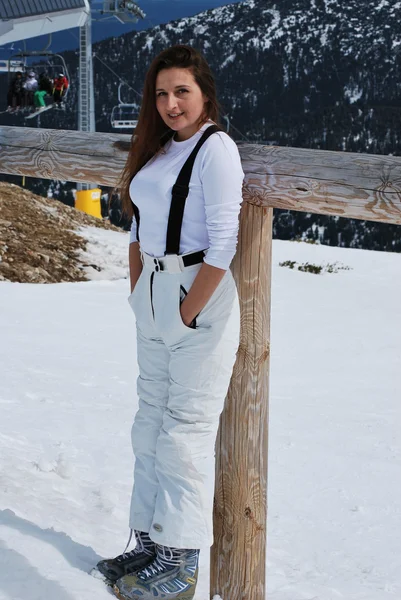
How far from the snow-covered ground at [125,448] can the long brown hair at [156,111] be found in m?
1.36

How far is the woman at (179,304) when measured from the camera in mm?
2422

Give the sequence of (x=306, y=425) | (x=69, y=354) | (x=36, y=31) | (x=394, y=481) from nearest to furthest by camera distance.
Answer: (x=394, y=481) → (x=306, y=425) → (x=69, y=354) → (x=36, y=31)

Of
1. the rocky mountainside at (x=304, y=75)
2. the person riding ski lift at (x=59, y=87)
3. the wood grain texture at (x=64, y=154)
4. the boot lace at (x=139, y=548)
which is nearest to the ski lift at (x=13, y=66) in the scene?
the person riding ski lift at (x=59, y=87)

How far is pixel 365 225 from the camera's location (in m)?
110

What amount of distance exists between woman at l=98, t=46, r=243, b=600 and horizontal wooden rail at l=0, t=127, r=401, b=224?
0.65 feet

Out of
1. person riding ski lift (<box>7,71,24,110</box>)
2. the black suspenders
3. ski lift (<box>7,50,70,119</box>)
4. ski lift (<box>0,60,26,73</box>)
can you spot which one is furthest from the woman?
person riding ski lift (<box>7,71,24,110</box>)

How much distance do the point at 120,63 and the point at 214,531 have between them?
160734 mm

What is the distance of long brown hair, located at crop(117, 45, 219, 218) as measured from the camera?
2.49 m

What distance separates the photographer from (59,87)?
24781mm

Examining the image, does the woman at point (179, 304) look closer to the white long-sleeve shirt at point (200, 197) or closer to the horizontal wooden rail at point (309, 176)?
the white long-sleeve shirt at point (200, 197)

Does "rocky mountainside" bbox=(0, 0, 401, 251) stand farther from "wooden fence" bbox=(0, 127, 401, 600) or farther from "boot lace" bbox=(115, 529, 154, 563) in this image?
"boot lace" bbox=(115, 529, 154, 563)

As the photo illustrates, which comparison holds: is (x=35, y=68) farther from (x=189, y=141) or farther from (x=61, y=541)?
(x=189, y=141)

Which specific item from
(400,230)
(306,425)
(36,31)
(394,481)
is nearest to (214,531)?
(394,481)

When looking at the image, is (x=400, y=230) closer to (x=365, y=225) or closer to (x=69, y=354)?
(x=365, y=225)
